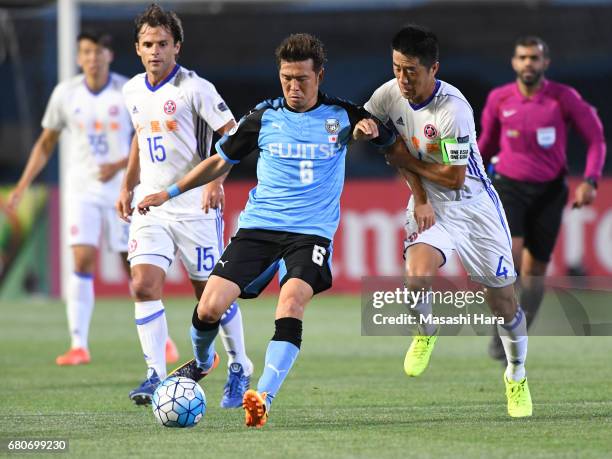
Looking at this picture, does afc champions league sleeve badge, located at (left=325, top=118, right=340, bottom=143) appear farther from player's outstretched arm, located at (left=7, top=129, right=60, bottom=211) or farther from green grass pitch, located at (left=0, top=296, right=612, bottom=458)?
player's outstretched arm, located at (left=7, top=129, right=60, bottom=211)

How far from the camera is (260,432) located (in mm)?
7125

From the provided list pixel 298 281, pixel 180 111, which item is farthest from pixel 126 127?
pixel 298 281

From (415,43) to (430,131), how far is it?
0.59 metres

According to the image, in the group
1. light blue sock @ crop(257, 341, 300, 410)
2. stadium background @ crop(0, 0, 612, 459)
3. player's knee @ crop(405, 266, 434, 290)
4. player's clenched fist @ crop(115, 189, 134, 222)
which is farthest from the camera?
player's clenched fist @ crop(115, 189, 134, 222)

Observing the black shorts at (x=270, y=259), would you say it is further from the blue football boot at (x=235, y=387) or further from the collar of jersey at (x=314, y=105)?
the blue football boot at (x=235, y=387)

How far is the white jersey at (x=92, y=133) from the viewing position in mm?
11805

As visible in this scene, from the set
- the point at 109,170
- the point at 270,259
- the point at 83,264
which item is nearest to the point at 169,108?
the point at 270,259

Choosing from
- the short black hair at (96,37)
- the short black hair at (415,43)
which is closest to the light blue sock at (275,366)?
Result: the short black hair at (415,43)

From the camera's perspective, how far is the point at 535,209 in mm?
11219

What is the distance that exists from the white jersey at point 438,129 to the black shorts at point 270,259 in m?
0.93

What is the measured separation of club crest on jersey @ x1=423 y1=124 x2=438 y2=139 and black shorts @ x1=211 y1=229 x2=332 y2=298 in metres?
0.95

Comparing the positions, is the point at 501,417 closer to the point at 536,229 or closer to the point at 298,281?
the point at 298,281

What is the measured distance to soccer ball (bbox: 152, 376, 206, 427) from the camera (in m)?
7.24

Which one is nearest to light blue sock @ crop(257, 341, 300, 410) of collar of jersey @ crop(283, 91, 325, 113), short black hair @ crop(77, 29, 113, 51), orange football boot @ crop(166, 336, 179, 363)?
collar of jersey @ crop(283, 91, 325, 113)
